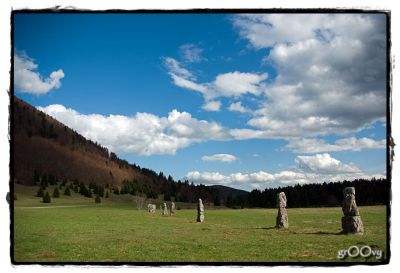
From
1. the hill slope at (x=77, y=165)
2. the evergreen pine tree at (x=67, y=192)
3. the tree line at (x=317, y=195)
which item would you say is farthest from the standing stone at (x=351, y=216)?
the evergreen pine tree at (x=67, y=192)

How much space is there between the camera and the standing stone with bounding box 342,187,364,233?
2629 cm

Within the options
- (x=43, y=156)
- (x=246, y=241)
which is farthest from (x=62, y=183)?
(x=246, y=241)

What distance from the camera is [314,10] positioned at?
1850 cm

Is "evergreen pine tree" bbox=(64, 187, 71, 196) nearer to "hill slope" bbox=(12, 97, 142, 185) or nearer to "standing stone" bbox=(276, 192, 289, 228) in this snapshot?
"hill slope" bbox=(12, 97, 142, 185)

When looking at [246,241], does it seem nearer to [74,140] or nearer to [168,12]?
[168,12]

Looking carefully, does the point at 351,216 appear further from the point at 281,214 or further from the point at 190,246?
the point at 190,246

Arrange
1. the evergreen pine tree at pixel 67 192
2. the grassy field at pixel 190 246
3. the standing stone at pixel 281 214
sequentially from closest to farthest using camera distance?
the grassy field at pixel 190 246, the standing stone at pixel 281 214, the evergreen pine tree at pixel 67 192

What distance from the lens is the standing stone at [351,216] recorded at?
86.3ft

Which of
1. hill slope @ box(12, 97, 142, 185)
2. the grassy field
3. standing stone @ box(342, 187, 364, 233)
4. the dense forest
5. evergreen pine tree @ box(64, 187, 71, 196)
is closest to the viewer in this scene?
the grassy field

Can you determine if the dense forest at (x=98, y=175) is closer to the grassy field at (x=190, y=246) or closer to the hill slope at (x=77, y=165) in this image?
the hill slope at (x=77, y=165)

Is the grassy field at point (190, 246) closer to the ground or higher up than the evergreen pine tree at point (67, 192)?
higher up

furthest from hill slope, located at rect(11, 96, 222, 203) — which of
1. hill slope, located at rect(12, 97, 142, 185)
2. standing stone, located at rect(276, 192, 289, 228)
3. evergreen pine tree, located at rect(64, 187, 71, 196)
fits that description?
standing stone, located at rect(276, 192, 289, 228)

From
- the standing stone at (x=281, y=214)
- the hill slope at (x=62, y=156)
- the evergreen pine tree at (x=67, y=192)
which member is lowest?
the evergreen pine tree at (x=67, y=192)

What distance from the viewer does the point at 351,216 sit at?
2661 centimetres
